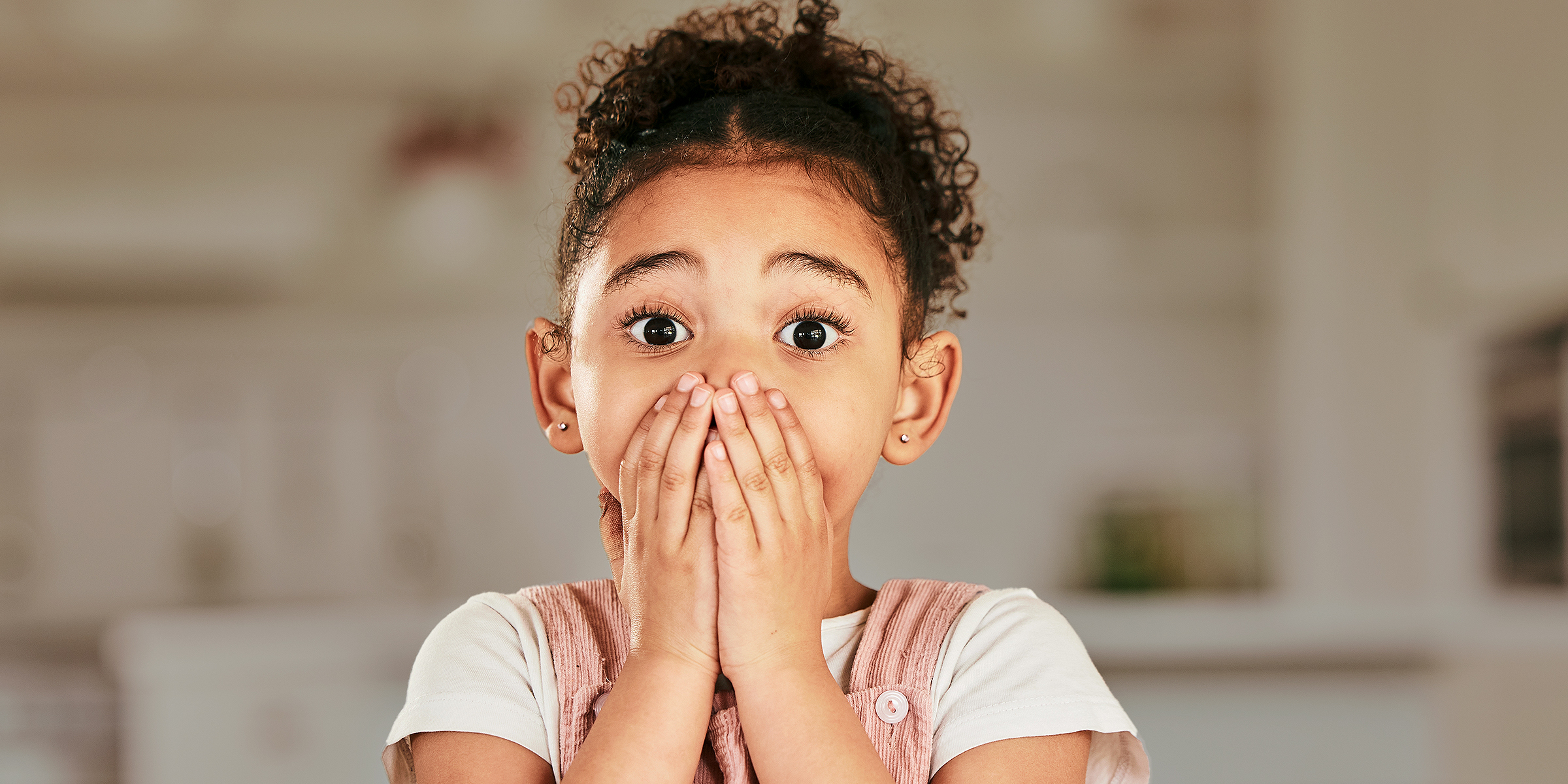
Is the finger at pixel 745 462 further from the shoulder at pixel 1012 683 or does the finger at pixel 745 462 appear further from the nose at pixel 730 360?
the shoulder at pixel 1012 683

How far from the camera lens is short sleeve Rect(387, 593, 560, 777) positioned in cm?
69

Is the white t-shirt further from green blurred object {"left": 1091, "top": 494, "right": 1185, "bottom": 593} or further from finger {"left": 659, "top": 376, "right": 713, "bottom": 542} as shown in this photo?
green blurred object {"left": 1091, "top": 494, "right": 1185, "bottom": 593}

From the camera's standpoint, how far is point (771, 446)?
0.66 metres

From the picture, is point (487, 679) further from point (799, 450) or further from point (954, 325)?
point (954, 325)

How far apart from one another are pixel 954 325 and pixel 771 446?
89.8 inches

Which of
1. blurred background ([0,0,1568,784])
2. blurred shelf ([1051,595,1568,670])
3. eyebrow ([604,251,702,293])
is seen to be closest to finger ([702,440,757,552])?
eyebrow ([604,251,702,293])

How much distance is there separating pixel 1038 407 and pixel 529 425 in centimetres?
130

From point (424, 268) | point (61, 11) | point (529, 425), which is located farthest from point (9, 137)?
point (529, 425)

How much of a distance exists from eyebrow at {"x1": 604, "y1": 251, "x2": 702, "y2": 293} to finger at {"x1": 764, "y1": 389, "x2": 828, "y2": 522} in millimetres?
86

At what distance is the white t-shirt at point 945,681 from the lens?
69cm

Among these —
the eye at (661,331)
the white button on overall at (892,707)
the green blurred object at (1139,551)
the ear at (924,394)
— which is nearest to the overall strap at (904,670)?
the white button on overall at (892,707)

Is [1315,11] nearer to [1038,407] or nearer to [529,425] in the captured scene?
[1038,407]

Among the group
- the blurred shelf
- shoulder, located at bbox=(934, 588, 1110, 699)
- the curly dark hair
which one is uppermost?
the curly dark hair

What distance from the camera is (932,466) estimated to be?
3107mm
